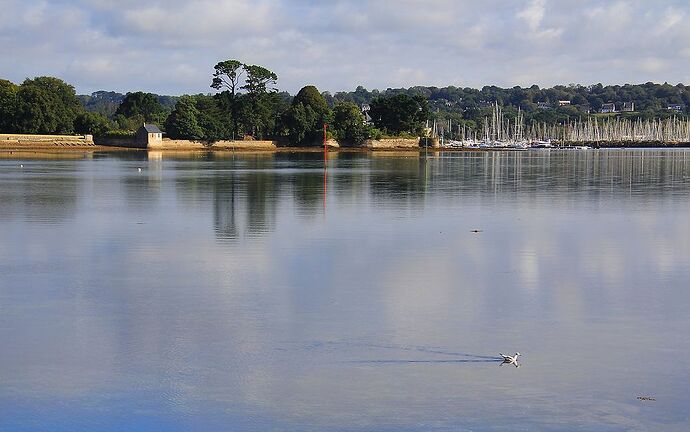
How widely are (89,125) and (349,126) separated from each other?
34532mm

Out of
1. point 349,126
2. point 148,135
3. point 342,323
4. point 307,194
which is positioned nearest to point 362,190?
point 307,194

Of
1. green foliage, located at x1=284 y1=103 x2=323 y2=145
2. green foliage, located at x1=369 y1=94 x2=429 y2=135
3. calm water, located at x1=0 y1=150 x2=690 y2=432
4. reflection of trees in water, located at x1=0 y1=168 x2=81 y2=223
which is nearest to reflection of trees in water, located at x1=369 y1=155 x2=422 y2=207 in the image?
calm water, located at x1=0 y1=150 x2=690 y2=432

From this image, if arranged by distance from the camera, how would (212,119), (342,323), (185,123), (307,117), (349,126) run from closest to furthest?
1. (342,323)
2. (185,123)
3. (212,119)
4. (307,117)
5. (349,126)

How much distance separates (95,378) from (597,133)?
638 feet

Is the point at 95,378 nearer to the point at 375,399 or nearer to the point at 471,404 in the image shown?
the point at 375,399

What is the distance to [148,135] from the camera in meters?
111

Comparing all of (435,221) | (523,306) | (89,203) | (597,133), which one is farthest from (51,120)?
(597,133)

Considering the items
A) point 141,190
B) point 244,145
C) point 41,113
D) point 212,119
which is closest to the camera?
point 141,190

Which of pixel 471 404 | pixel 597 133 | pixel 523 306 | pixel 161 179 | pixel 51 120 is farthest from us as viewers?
pixel 597 133

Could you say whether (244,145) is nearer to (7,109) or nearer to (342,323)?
(7,109)

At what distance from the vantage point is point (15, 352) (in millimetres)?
10258

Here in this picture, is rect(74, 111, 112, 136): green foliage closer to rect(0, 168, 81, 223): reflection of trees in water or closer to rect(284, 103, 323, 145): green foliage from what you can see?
rect(284, 103, 323, 145): green foliage

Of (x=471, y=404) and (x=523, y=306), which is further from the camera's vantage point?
(x=523, y=306)

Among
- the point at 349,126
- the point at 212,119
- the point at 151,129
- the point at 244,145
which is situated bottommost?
the point at 244,145
